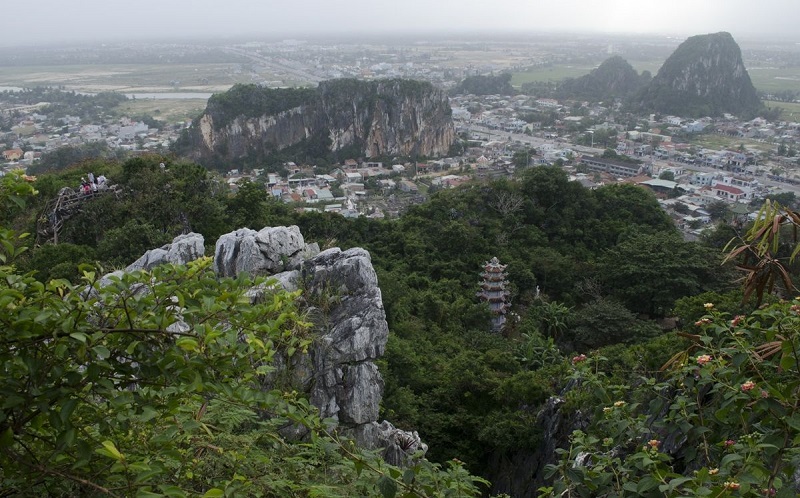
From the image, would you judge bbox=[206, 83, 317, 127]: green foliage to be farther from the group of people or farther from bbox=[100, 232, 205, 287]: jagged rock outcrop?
bbox=[100, 232, 205, 287]: jagged rock outcrop

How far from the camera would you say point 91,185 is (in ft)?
36.1

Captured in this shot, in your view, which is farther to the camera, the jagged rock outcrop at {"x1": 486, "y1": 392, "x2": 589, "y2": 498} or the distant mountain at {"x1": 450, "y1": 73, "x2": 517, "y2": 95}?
the distant mountain at {"x1": 450, "y1": 73, "x2": 517, "y2": 95}

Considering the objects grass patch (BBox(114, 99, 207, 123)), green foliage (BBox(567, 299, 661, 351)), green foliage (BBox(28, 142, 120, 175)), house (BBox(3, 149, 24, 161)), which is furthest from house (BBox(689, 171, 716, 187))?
grass patch (BBox(114, 99, 207, 123))

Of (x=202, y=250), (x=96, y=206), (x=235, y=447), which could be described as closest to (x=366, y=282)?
(x=202, y=250)

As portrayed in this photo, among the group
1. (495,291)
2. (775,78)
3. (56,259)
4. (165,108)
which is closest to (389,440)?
(56,259)

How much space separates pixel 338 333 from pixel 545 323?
6.30m

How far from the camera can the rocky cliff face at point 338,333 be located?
18.2ft

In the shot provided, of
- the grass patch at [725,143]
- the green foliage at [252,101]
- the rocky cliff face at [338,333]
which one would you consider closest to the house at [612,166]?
the grass patch at [725,143]

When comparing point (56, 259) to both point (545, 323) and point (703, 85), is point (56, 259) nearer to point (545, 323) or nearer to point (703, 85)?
point (545, 323)

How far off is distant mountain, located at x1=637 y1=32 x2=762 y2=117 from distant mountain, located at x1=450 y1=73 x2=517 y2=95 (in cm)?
1249

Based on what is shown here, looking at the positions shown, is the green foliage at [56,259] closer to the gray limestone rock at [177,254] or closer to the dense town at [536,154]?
the gray limestone rock at [177,254]

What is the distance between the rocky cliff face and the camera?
5559 millimetres

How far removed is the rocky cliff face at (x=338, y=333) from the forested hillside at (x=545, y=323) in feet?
3.54

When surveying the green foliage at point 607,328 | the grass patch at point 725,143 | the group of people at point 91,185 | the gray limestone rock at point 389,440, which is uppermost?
the group of people at point 91,185
